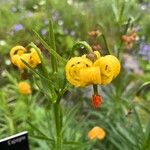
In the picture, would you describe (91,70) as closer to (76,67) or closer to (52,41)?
(76,67)

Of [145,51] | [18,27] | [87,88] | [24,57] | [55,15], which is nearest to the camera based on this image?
[24,57]

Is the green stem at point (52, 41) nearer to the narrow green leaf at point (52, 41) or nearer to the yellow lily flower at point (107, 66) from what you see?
the narrow green leaf at point (52, 41)

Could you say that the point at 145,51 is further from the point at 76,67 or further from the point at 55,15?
the point at 76,67

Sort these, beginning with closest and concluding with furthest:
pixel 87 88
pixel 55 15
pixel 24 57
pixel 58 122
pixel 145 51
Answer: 1. pixel 24 57
2. pixel 58 122
3. pixel 87 88
4. pixel 145 51
5. pixel 55 15

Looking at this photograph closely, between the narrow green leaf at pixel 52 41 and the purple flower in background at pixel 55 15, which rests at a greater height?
the narrow green leaf at pixel 52 41

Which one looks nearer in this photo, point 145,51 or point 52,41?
point 52,41

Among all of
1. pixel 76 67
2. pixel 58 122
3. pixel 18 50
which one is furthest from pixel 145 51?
pixel 76 67

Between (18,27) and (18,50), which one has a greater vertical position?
(18,50)

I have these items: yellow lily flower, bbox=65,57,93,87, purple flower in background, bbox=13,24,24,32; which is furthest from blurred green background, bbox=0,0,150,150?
yellow lily flower, bbox=65,57,93,87

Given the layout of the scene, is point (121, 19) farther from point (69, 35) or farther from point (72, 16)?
point (72, 16)

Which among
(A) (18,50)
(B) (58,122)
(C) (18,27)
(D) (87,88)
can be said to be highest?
(A) (18,50)

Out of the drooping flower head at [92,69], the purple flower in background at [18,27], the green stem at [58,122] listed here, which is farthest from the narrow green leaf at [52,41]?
the purple flower in background at [18,27]

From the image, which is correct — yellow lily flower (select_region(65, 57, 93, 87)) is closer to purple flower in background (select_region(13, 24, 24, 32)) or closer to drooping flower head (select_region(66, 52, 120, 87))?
drooping flower head (select_region(66, 52, 120, 87))
